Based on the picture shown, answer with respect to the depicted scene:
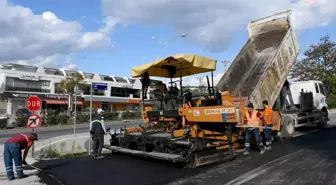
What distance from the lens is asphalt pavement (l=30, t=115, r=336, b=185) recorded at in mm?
5194

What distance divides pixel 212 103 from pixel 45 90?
1607 inches

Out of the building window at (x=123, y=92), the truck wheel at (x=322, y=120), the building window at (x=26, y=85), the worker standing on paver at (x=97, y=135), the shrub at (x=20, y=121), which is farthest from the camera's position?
the building window at (x=123, y=92)

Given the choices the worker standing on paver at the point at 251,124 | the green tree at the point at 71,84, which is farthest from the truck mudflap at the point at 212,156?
the green tree at the point at 71,84

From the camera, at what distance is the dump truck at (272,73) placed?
375 inches

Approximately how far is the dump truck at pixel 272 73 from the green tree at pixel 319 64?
108 ft

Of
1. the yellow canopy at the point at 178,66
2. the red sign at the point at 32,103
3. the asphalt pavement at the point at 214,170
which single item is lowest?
the asphalt pavement at the point at 214,170

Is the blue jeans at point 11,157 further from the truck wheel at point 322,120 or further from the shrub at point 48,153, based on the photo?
the truck wheel at point 322,120

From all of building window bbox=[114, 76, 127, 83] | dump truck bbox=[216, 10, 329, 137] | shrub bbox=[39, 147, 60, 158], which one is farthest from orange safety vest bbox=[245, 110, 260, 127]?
building window bbox=[114, 76, 127, 83]

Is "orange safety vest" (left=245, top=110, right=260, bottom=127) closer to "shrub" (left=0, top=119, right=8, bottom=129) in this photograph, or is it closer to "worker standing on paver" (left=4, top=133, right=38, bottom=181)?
"worker standing on paver" (left=4, top=133, right=38, bottom=181)

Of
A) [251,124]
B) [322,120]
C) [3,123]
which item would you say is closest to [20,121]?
[3,123]

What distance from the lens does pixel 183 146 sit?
652 centimetres

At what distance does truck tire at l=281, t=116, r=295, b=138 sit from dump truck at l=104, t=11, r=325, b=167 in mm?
38

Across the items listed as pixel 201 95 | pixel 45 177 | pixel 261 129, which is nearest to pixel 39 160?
pixel 45 177

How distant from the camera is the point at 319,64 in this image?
4281cm
